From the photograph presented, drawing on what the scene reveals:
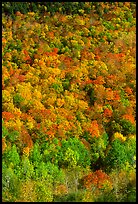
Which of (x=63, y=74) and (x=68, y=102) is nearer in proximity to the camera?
(x=68, y=102)

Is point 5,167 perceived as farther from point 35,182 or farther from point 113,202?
point 113,202

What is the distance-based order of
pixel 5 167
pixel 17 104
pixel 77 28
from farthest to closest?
pixel 77 28
pixel 17 104
pixel 5 167

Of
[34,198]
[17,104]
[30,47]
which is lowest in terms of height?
[34,198]

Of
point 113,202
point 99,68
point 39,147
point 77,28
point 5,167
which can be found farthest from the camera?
point 77,28

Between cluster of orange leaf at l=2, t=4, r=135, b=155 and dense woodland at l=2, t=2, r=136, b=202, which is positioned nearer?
dense woodland at l=2, t=2, r=136, b=202

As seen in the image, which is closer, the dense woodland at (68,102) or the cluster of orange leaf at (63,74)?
the dense woodland at (68,102)

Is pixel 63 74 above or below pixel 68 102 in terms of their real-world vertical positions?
above

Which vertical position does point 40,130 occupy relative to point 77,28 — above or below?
below

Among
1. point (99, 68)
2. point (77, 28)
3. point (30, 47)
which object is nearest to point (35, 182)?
point (99, 68)
